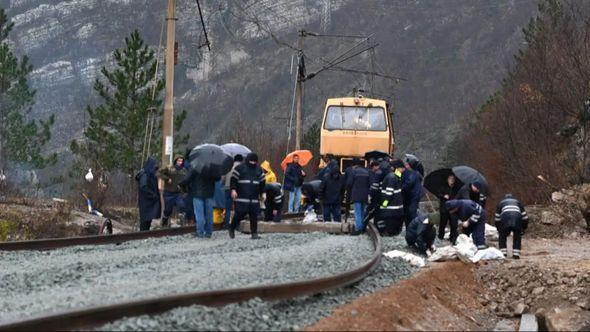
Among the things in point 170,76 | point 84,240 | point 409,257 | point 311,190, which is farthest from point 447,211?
point 170,76

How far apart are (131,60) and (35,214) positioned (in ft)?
90.8

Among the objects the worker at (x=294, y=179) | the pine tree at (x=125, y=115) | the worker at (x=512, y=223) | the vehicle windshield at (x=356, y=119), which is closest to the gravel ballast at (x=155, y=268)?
the worker at (x=512, y=223)

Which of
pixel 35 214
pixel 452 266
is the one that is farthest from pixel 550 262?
pixel 35 214

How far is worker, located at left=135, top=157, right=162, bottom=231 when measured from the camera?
1984 centimetres

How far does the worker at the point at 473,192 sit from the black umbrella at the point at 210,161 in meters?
4.23

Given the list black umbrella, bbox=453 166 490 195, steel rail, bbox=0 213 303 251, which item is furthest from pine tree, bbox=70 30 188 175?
black umbrella, bbox=453 166 490 195

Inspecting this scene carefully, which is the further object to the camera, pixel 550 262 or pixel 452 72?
pixel 452 72

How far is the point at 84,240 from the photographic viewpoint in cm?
1619

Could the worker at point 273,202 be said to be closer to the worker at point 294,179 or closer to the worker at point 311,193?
the worker at point 311,193

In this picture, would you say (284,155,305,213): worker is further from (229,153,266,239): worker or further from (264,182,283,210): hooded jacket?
(229,153,266,239): worker

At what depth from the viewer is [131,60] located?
5322 centimetres

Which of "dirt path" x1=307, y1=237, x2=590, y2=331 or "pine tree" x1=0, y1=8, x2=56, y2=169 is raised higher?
"pine tree" x1=0, y1=8, x2=56, y2=169

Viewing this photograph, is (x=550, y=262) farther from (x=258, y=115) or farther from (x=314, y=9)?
(x=314, y=9)

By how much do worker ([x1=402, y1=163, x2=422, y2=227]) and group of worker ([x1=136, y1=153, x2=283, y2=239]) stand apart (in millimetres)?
2763
